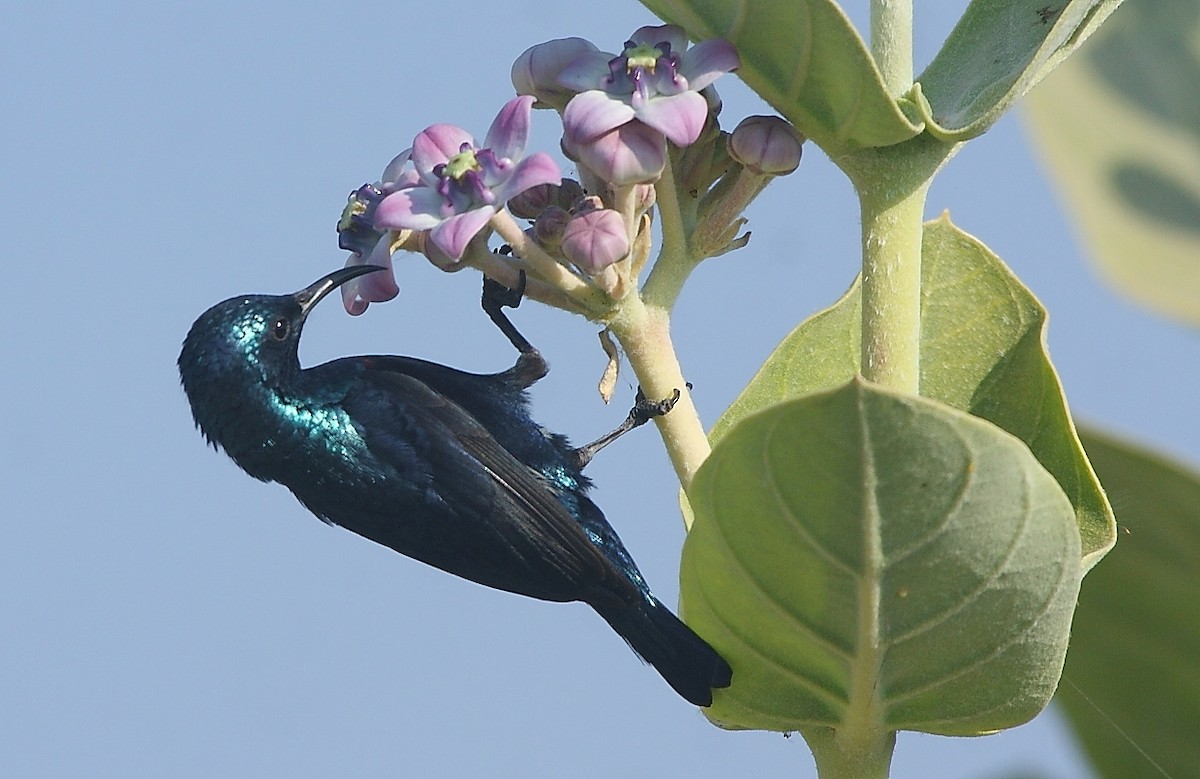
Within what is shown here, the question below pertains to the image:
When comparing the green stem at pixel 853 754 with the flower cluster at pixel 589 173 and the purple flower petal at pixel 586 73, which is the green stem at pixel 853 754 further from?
the purple flower petal at pixel 586 73

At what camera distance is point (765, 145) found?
2703 millimetres

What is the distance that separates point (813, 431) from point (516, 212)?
3.41 feet

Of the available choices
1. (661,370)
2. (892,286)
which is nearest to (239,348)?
(661,370)

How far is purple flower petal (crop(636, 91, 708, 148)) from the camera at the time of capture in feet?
8.41

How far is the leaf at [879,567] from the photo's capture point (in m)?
2.14

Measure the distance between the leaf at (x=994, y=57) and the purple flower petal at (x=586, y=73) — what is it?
536 millimetres

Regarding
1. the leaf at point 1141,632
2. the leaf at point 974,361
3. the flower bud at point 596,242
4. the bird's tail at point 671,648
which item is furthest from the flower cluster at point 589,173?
the leaf at point 1141,632

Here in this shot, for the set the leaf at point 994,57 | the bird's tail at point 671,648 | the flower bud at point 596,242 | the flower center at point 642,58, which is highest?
the flower center at point 642,58

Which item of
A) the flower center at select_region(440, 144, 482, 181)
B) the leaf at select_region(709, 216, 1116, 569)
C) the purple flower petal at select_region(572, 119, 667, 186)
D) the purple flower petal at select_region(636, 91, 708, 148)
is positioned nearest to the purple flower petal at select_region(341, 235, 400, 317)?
the flower center at select_region(440, 144, 482, 181)

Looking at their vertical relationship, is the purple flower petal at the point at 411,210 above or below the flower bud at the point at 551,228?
above

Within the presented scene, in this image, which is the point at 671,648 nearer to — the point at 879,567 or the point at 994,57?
the point at 879,567

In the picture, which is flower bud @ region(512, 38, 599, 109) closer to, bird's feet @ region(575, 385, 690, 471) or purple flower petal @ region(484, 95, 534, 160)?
purple flower petal @ region(484, 95, 534, 160)

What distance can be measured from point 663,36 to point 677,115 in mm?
176

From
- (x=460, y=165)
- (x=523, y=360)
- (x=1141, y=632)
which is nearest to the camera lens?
(x=460, y=165)
